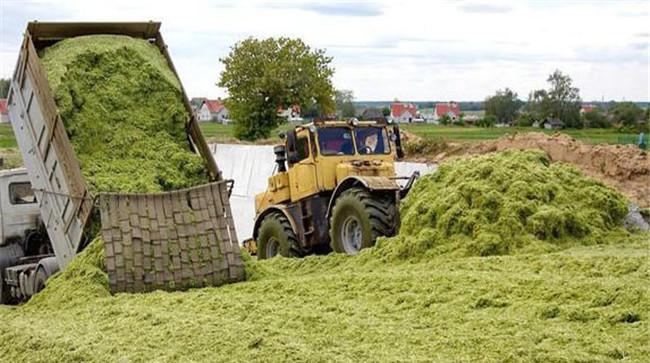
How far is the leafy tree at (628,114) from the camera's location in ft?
145

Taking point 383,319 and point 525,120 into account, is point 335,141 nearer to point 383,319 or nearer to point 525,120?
point 383,319

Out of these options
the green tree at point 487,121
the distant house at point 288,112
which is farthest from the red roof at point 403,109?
the distant house at point 288,112

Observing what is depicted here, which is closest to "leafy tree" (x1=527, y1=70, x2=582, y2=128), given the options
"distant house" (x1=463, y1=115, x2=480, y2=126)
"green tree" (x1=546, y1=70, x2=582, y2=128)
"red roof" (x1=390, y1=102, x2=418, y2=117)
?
"green tree" (x1=546, y1=70, x2=582, y2=128)

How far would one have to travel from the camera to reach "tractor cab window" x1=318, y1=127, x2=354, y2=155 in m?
15.3

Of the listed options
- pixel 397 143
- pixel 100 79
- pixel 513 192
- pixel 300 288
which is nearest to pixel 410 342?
pixel 300 288

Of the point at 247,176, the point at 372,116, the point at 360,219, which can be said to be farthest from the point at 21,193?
the point at 247,176

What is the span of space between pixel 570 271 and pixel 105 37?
7.23 m

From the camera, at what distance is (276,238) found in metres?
16.5

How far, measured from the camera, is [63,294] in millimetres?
10750

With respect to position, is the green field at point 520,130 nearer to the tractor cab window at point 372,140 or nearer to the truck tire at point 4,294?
the tractor cab window at point 372,140

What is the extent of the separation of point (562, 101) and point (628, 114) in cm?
503

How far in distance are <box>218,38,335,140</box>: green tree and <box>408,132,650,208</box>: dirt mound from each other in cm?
1349

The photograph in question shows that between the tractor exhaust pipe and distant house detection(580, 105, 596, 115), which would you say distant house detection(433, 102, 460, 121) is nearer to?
distant house detection(580, 105, 596, 115)

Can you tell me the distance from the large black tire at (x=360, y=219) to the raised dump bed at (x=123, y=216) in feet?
7.57
